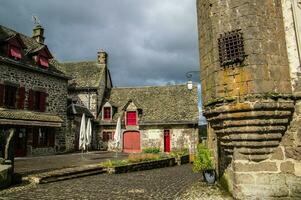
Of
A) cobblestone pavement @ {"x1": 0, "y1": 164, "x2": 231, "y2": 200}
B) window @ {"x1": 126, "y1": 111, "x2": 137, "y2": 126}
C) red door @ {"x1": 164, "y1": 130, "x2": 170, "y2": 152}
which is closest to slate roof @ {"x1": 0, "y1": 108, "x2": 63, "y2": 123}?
window @ {"x1": 126, "y1": 111, "x2": 137, "y2": 126}

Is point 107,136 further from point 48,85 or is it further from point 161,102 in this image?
Answer: point 48,85

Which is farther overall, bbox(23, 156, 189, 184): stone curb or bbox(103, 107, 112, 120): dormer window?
bbox(103, 107, 112, 120): dormer window

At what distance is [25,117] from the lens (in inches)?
802

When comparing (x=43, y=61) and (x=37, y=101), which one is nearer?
(x=37, y=101)

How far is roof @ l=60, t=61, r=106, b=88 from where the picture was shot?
3111 cm

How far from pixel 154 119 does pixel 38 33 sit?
13948 mm

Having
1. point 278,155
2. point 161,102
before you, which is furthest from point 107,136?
point 278,155

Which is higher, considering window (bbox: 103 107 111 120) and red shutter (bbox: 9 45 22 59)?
red shutter (bbox: 9 45 22 59)

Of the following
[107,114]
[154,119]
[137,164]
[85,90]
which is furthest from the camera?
[85,90]

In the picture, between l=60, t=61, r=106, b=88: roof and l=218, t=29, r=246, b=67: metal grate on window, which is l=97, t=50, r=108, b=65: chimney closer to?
l=60, t=61, r=106, b=88: roof

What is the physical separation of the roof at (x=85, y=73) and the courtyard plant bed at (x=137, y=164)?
15739 mm

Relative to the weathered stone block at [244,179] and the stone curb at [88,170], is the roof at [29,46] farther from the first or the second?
the weathered stone block at [244,179]

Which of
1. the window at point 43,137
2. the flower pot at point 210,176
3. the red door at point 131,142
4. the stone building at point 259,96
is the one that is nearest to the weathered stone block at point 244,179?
the stone building at point 259,96

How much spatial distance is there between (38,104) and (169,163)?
12.0 metres
